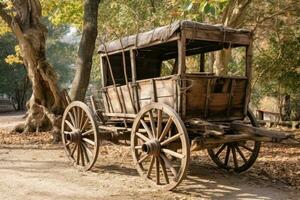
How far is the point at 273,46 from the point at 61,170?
45.4 feet

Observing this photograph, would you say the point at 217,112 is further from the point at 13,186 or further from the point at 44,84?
the point at 44,84

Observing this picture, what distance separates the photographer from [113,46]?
28.8ft

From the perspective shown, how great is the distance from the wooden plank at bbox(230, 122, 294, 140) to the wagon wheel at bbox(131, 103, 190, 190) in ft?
3.51

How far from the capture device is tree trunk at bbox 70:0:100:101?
48.8 feet

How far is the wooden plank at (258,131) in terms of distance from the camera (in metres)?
6.48

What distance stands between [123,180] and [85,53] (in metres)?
7.88

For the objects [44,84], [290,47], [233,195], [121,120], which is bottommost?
[233,195]

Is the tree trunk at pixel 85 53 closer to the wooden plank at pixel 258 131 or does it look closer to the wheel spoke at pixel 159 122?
the wheel spoke at pixel 159 122

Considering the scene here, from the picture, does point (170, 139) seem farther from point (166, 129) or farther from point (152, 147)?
point (152, 147)

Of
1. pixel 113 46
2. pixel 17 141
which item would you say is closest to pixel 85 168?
pixel 113 46

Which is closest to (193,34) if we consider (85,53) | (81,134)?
(81,134)

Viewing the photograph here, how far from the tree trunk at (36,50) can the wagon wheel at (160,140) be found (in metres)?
7.17

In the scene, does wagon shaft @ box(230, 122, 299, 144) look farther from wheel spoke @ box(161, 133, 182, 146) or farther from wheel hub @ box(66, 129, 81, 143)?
wheel hub @ box(66, 129, 81, 143)

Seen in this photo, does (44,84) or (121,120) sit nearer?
(121,120)
